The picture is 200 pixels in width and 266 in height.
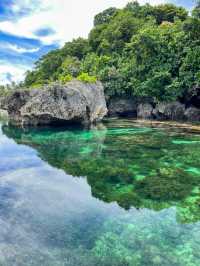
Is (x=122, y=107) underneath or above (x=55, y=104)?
underneath

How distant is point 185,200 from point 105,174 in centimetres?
282

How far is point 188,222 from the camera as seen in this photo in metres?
5.83

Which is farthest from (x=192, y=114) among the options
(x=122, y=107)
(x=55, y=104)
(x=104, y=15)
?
(x=104, y=15)

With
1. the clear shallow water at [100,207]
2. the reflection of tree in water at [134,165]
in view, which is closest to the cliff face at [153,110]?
the reflection of tree in water at [134,165]

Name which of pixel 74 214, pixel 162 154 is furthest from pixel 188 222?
pixel 162 154

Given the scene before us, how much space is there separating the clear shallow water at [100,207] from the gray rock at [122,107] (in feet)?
64.8

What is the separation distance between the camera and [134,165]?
10.1 metres

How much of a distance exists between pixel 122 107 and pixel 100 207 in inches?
1038

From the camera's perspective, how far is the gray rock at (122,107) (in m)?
32.0

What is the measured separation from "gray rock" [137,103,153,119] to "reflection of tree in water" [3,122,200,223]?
12937 millimetres

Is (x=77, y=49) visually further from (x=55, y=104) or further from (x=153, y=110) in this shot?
(x=55, y=104)

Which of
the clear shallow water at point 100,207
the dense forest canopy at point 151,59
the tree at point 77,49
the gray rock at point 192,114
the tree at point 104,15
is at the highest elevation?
the tree at point 104,15

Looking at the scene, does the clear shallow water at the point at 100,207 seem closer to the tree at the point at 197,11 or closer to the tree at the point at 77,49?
the tree at the point at 197,11

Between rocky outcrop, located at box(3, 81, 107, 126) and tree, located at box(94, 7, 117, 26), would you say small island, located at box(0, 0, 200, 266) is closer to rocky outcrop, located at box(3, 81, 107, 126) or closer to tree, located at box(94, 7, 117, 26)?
rocky outcrop, located at box(3, 81, 107, 126)
